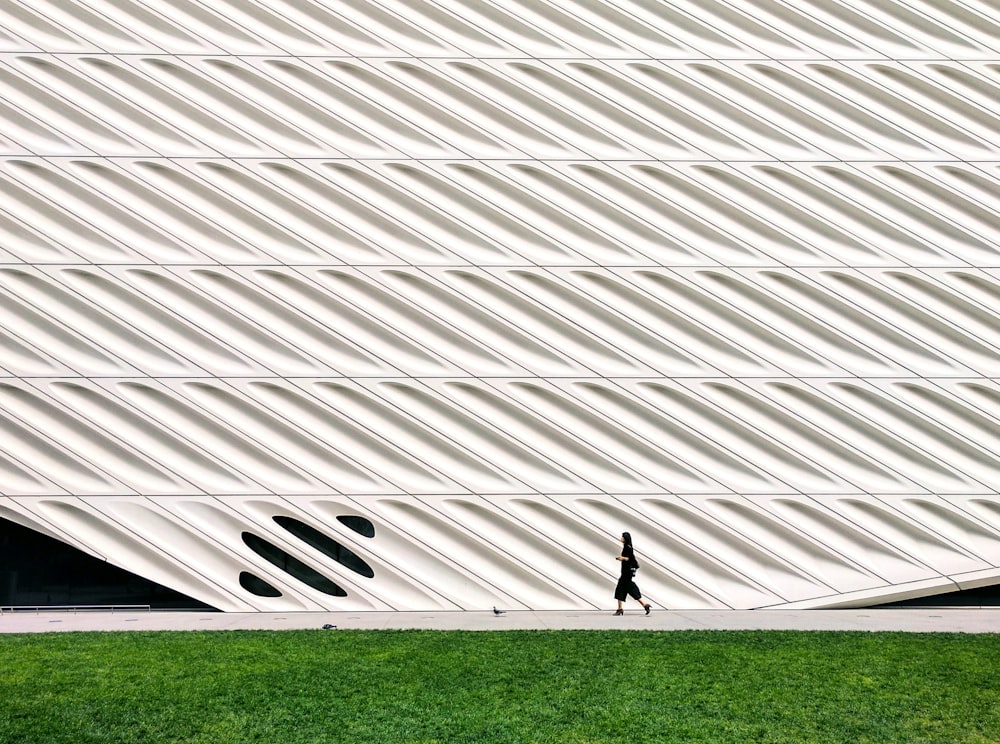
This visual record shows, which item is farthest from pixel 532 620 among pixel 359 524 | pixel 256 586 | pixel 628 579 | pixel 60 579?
pixel 60 579

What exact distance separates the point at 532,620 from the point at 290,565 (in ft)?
13.3

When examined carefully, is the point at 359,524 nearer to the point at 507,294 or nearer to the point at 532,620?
the point at 532,620

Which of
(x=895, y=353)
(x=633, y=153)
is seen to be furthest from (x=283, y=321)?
(x=895, y=353)

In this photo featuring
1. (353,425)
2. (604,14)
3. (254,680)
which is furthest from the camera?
(604,14)

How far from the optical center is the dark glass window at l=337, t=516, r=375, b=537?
13.4 m

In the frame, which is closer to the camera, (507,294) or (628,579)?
(628,579)

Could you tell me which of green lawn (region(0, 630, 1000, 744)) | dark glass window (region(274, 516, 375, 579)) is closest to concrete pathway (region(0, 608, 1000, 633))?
dark glass window (region(274, 516, 375, 579))

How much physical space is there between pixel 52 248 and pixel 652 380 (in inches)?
388

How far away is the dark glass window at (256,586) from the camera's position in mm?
13492

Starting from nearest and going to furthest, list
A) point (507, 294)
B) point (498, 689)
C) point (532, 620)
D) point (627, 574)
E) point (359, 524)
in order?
point (498, 689) < point (532, 620) < point (627, 574) < point (359, 524) < point (507, 294)

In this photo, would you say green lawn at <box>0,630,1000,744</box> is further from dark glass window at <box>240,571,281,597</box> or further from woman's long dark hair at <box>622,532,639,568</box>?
dark glass window at <box>240,571,281,597</box>

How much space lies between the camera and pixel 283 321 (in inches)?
541

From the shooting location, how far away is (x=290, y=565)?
44.4ft

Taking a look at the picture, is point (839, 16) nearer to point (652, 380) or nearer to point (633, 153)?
point (633, 153)
